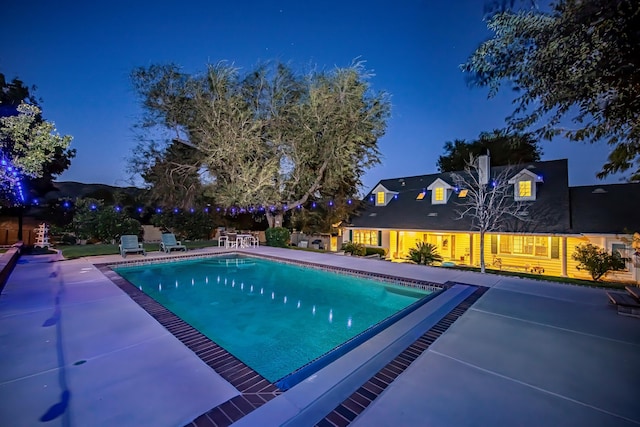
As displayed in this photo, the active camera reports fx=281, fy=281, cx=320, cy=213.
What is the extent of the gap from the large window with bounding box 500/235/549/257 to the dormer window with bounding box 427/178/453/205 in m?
3.49

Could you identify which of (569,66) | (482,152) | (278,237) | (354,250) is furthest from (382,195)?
(569,66)

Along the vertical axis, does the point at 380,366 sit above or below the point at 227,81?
below

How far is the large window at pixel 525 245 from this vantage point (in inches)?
505

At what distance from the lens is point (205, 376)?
9.57 feet

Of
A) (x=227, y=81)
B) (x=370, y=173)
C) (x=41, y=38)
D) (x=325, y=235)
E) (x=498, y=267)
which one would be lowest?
(x=498, y=267)

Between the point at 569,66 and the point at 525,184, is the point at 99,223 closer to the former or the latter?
the point at 569,66

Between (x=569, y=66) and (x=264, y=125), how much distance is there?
45.8 ft

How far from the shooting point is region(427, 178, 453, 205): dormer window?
16.0 meters

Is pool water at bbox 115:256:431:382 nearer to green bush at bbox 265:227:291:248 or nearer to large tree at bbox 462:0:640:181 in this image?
large tree at bbox 462:0:640:181

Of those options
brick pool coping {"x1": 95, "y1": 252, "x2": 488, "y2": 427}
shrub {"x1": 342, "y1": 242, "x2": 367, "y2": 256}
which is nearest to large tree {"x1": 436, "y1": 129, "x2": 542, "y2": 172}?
shrub {"x1": 342, "y1": 242, "x2": 367, "y2": 256}

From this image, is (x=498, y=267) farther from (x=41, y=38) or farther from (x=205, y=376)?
(x=41, y=38)

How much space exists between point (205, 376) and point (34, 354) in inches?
88.0

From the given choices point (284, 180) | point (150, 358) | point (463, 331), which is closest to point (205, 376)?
point (150, 358)

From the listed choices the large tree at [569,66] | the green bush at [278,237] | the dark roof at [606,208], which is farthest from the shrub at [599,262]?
the green bush at [278,237]
